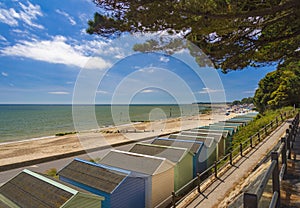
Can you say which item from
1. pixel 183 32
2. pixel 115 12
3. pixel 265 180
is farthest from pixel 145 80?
pixel 265 180

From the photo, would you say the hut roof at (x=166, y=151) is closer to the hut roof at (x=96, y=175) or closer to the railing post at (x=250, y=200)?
the hut roof at (x=96, y=175)

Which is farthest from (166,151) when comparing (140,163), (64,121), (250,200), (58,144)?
(64,121)

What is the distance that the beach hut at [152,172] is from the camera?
732 centimetres

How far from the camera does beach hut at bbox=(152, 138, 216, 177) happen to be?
33.4ft

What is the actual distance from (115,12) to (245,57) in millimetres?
4593

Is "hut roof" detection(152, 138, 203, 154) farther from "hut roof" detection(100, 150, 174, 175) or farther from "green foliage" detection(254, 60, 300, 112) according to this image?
"green foliage" detection(254, 60, 300, 112)

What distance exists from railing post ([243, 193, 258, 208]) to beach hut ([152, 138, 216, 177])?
343 inches

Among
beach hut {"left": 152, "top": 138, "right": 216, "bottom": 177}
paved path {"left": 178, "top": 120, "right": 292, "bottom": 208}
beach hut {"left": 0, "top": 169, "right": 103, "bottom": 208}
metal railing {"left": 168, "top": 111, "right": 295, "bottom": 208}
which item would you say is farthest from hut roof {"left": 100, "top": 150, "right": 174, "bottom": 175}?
beach hut {"left": 0, "top": 169, "right": 103, "bottom": 208}

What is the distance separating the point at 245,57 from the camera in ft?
22.7

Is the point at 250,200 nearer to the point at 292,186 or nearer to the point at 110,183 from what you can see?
the point at 292,186

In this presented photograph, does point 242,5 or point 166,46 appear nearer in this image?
point 242,5

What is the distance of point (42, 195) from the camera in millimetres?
5340

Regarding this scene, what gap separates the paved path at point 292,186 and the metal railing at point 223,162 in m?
2.64

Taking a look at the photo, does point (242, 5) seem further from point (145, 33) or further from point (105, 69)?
point (105, 69)
